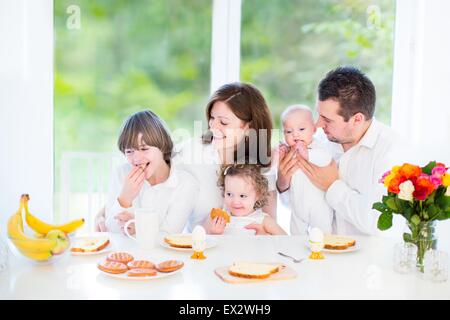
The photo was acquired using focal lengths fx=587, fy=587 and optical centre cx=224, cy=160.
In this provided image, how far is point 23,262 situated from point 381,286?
975mm

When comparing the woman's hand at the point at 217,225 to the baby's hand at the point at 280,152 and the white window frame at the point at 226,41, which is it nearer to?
the baby's hand at the point at 280,152

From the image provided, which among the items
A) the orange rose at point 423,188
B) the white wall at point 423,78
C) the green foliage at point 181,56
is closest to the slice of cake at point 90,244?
the orange rose at point 423,188

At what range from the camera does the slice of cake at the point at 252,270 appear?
4.96 feet

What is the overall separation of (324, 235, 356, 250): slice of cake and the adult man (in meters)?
0.60

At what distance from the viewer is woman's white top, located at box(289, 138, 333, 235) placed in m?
2.56

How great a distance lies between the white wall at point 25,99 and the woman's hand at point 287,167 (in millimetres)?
1107

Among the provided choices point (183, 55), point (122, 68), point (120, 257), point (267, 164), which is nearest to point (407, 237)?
point (120, 257)

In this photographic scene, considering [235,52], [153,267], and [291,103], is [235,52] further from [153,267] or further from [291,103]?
[153,267]

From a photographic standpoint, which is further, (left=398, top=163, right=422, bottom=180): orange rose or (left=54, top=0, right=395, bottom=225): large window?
(left=54, top=0, right=395, bottom=225): large window

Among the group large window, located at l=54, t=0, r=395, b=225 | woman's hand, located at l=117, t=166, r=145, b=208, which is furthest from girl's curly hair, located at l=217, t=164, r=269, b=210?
large window, located at l=54, t=0, r=395, b=225

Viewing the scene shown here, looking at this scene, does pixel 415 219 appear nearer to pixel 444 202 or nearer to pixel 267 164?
pixel 444 202

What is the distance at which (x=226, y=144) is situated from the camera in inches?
102

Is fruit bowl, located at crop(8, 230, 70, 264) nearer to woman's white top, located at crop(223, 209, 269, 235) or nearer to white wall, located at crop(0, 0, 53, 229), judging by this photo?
woman's white top, located at crop(223, 209, 269, 235)

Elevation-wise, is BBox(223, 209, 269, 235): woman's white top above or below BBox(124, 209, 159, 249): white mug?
below
